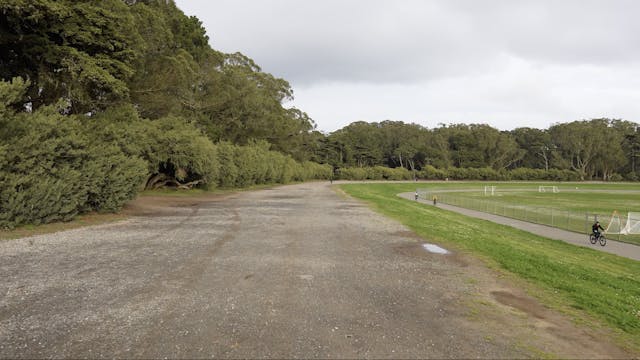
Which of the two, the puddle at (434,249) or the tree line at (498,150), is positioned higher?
the tree line at (498,150)

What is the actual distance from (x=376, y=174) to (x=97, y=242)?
321 ft

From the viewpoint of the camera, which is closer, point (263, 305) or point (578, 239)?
point (263, 305)

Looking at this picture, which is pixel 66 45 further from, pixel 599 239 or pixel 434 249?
pixel 599 239

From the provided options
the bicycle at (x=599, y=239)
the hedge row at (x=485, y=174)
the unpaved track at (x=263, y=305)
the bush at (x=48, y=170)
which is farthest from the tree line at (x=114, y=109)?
the hedge row at (x=485, y=174)

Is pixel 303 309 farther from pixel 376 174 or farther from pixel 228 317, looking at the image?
pixel 376 174

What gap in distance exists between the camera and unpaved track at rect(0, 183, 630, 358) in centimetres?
411

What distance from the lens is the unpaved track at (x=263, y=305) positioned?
13.5ft

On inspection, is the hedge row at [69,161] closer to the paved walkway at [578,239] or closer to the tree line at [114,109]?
the tree line at [114,109]

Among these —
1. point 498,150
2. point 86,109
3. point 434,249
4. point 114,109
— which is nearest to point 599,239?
point 434,249

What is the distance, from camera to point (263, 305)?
17.6 ft

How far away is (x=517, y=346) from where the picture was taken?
418 cm

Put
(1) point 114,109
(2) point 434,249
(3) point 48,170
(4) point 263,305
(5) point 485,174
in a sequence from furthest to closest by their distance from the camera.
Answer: (5) point 485,174 → (1) point 114,109 → (3) point 48,170 → (2) point 434,249 → (4) point 263,305

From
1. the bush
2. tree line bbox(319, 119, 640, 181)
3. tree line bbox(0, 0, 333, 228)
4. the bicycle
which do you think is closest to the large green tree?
tree line bbox(0, 0, 333, 228)

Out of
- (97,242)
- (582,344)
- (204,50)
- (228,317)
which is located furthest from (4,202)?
(204,50)
